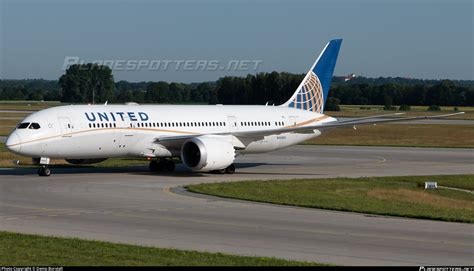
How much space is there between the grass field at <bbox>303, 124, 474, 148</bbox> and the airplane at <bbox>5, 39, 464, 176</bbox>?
2049 centimetres

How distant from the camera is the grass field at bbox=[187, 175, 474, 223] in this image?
31203 millimetres

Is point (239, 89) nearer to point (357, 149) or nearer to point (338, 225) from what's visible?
point (357, 149)

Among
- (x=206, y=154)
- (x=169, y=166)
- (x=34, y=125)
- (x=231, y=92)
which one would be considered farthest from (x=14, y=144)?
(x=231, y=92)

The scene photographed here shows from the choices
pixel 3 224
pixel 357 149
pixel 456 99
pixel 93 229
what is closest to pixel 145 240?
pixel 93 229

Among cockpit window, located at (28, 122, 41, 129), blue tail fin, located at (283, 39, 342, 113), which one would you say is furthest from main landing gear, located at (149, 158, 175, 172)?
blue tail fin, located at (283, 39, 342, 113)

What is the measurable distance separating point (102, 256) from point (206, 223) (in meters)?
6.97

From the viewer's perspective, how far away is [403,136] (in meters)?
86.3

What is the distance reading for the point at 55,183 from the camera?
40.2 m

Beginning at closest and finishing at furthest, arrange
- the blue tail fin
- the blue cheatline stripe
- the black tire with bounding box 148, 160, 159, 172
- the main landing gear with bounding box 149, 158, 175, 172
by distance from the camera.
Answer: the main landing gear with bounding box 149, 158, 175, 172 → the black tire with bounding box 148, 160, 159, 172 → the blue tail fin → the blue cheatline stripe

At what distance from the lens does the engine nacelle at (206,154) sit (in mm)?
44094

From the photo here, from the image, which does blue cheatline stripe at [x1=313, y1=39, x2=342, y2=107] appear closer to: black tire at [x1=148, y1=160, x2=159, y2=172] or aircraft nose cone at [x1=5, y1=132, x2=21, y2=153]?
black tire at [x1=148, y1=160, x2=159, y2=172]

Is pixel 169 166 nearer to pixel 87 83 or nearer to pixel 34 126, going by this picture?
pixel 34 126

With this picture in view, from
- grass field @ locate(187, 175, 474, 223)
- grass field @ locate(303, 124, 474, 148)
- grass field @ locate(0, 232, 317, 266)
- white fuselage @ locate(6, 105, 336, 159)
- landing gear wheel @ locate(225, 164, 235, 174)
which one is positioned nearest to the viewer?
grass field @ locate(0, 232, 317, 266)

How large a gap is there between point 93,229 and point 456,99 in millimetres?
169945
